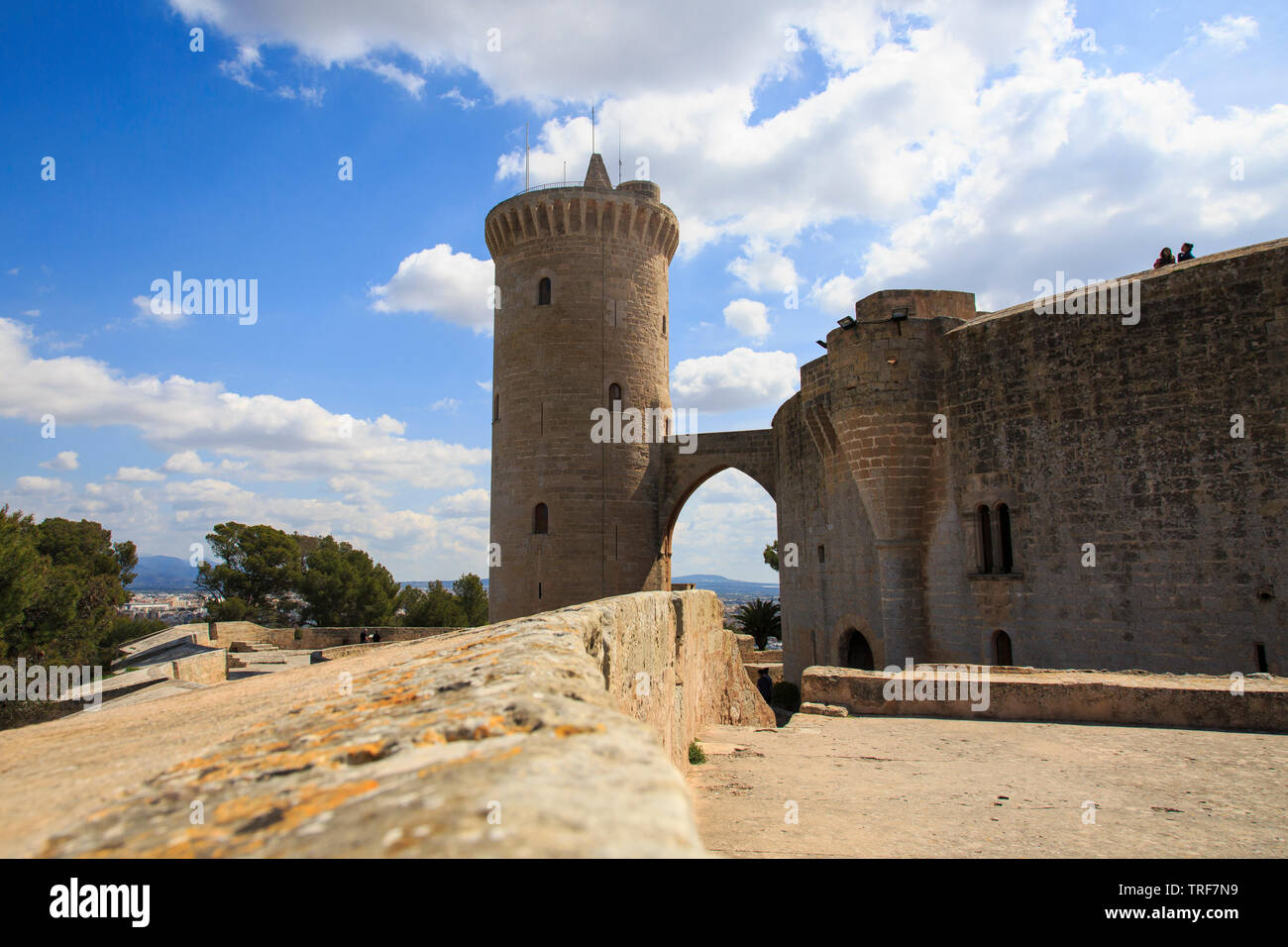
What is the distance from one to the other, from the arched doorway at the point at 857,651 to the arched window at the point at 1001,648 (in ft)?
11.4

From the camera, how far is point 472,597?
4562 centimetres

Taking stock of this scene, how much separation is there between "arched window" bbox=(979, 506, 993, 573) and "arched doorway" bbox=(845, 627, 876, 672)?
3629mm

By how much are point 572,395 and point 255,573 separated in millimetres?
32788

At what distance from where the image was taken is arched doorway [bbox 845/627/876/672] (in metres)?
15.5

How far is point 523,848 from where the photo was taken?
1021 mm

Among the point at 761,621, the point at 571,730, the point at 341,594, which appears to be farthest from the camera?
the point at 341,594

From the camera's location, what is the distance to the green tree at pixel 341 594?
139 feet

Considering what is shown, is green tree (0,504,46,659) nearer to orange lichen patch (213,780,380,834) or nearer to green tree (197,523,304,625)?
green tree (197,523,304,625)

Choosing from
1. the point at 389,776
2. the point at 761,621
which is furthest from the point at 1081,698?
the point at 761,621

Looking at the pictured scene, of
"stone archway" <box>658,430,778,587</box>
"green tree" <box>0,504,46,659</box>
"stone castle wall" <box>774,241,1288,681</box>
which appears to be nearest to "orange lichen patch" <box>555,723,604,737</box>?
"stone castle wall" <box>774,241,1288,681</box>

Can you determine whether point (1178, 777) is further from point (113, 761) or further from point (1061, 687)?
point (113, 761)

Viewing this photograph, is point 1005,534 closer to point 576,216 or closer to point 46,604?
point 576,216

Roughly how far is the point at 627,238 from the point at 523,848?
21603 mm
